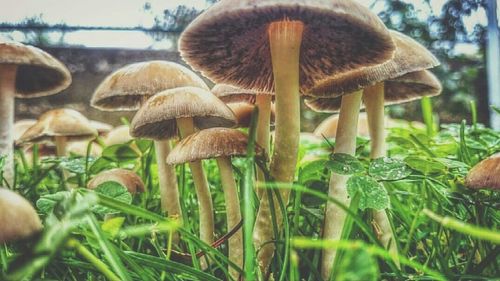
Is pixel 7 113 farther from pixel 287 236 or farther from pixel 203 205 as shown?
pixel 287 236

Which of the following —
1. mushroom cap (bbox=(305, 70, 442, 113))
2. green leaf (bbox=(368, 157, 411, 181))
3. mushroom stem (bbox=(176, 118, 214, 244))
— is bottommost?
mushroom stem (bbox=(176, 118, 214, 244))

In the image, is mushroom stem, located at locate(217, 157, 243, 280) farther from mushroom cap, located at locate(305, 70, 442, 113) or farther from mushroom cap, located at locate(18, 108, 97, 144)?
mushroom cap, located at locate(18, 108, 97, 144)

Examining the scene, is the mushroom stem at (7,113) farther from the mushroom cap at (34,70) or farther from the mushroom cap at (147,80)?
the mushroom cap at (147,80)

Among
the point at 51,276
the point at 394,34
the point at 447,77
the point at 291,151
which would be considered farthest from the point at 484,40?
the point at 51,276

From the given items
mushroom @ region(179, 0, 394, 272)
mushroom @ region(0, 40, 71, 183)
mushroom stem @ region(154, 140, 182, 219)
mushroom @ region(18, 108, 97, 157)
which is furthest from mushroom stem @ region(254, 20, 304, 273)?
mushroom @ region(18, 108, 97, 157)

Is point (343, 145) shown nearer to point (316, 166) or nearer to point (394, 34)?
point (316, 166)

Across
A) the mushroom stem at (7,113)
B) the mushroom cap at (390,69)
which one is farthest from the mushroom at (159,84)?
the mushroom cap at (390,69)

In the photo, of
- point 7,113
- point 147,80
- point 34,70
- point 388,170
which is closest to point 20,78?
point 34,70
